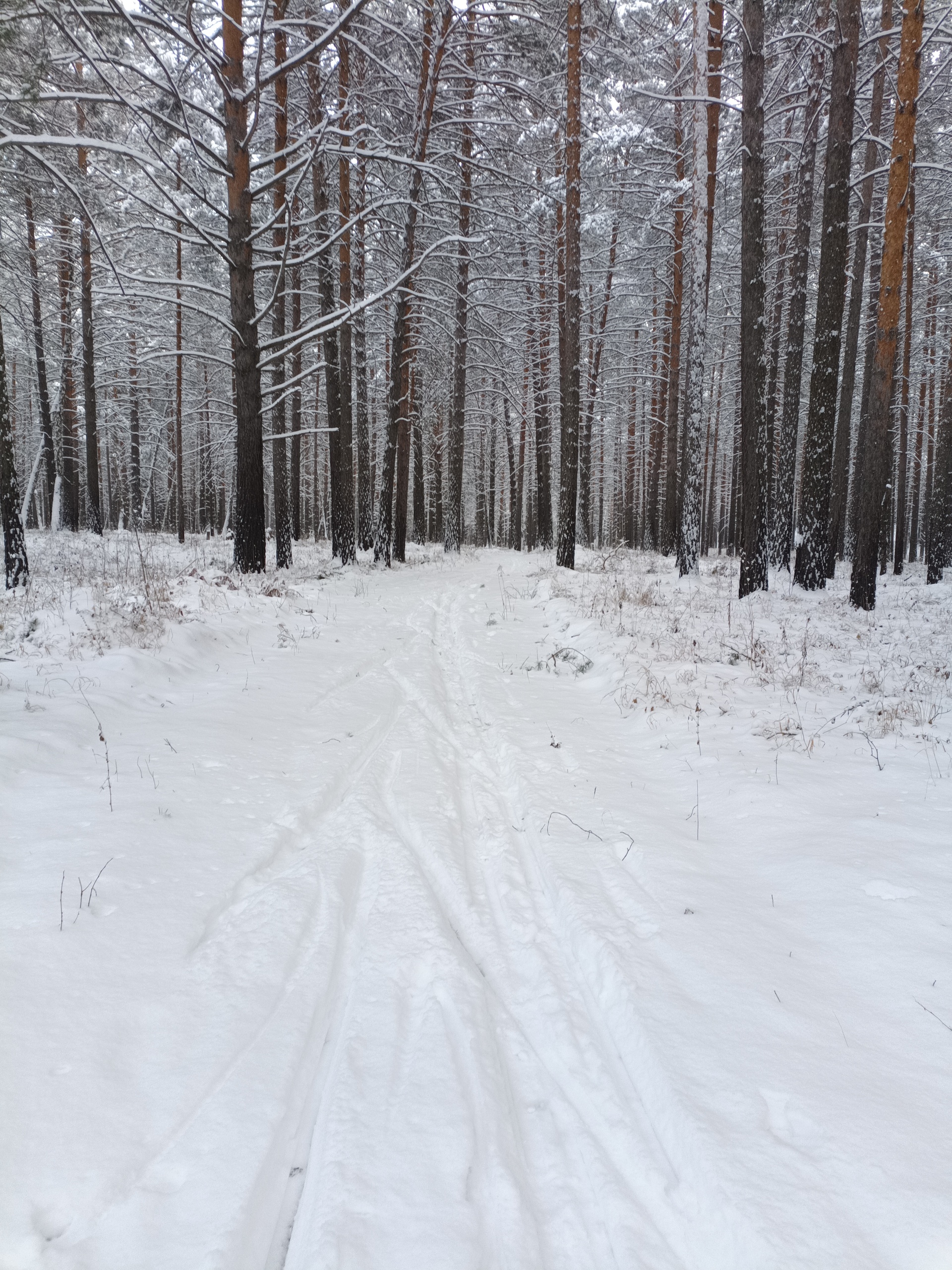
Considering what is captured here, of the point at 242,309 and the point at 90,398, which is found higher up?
the point at 90,398

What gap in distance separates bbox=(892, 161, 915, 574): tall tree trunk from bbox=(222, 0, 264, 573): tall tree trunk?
12844mm

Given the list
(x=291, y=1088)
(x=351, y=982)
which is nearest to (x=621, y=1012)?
(x=351, y=982)

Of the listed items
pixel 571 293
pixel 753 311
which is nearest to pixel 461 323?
pixel 571 293

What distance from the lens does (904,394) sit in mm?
18406

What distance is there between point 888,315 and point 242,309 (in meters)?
9.28

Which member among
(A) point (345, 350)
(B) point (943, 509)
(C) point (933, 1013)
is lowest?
(C) point (933, 1013)

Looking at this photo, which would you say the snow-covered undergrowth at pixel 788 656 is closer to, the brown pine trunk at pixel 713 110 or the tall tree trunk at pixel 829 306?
the tall tree trunk at pixel 829 306

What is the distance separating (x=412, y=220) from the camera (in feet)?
47.1

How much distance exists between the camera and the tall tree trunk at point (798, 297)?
11.8 m

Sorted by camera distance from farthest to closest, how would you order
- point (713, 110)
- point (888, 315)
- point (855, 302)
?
point (855, 302) < point (713, 110) < point (888, 315)

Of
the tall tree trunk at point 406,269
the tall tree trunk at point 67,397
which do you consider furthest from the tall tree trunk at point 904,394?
the tall tree trunk at point 67,397

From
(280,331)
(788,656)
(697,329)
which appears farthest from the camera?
(280,331)

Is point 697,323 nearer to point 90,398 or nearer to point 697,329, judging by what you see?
point 697,329

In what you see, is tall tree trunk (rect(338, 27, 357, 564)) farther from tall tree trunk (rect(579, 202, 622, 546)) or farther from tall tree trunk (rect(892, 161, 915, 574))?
tall tree trunk (rect(892, 161, 915, 574))
